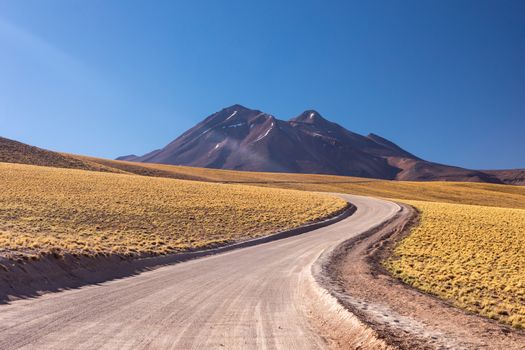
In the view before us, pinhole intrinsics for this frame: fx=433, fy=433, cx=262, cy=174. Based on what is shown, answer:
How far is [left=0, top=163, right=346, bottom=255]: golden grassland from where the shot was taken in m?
22.1

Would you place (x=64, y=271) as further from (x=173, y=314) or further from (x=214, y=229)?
(x=214, y=229)

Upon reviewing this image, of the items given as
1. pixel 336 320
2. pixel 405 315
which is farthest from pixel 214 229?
pixel 405 315

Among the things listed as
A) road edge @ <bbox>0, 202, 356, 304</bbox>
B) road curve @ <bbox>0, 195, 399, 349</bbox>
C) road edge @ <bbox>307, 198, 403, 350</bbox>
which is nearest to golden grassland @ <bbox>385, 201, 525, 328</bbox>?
road edge @ <bbox>307, 198, 403, 350</bbox>

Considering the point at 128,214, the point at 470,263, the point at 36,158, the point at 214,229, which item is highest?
the point at 36,158

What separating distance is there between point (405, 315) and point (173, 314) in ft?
17.9

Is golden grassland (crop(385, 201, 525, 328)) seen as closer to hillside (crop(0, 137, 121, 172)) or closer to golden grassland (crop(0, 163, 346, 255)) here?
golden grassland (crop(0, 163, 346, 255))

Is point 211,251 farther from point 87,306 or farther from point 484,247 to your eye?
point 484,247

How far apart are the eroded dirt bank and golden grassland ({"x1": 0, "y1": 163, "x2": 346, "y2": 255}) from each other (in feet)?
31.9

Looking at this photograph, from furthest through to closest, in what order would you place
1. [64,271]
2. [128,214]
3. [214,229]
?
[128,214]
[214,229]
[64,271]

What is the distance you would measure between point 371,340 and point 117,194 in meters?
41.6

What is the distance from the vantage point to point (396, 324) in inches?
360

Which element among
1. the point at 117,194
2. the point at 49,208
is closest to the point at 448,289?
the point at 49,208

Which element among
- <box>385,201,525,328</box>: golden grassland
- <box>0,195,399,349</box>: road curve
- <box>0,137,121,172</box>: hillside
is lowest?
<box>385,201,525,328</box>: golden grassland

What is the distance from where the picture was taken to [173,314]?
33.5 ft
